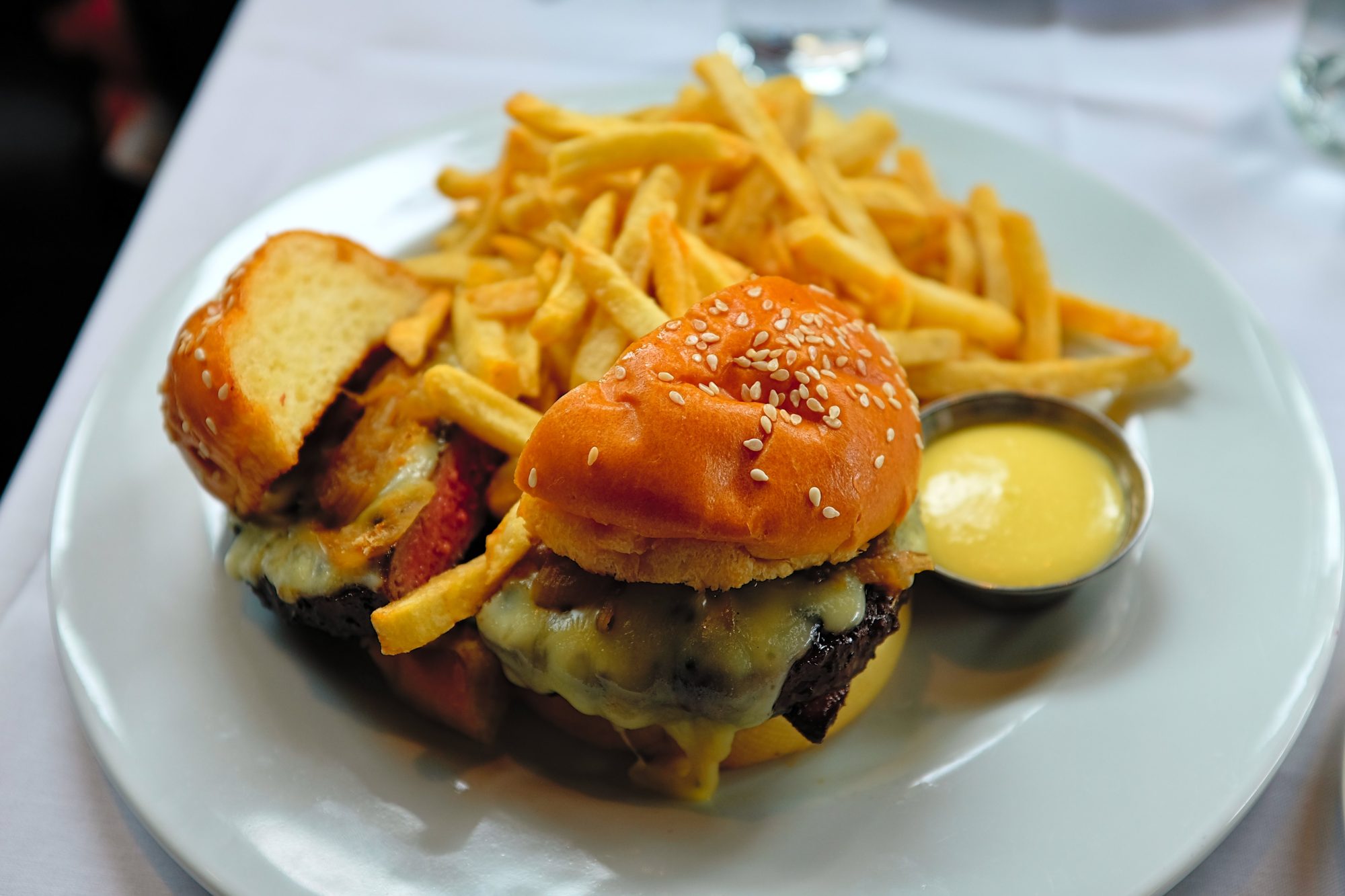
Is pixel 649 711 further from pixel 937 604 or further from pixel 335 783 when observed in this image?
pixel 937 604

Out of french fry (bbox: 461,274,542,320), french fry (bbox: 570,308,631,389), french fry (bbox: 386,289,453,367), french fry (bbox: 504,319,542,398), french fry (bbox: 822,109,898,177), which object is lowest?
french fry (bbox: 386,289,453,367)

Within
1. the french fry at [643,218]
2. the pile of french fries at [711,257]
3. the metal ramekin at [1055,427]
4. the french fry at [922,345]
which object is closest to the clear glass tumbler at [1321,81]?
the pile of french fries at [711,257]

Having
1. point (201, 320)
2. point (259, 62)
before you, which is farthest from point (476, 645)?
point (259, 62)

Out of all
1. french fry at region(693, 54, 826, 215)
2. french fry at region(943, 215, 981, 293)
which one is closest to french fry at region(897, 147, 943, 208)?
french fry at region(943, 215, 981, 293)

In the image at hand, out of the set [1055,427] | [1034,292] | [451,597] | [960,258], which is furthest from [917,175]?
[451,597]

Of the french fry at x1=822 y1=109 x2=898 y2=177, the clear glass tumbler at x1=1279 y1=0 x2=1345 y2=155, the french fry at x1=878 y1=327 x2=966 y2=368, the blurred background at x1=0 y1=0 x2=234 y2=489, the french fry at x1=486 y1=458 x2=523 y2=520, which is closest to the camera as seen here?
the french fry at x1=486 y1=458 x2=523 y2=520

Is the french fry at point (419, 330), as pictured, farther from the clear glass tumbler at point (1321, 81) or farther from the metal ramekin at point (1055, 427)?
the clear glass tumbler at point (1321, 81)

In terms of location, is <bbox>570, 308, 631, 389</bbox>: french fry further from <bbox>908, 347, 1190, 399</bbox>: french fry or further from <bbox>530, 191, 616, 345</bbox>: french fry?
<bbox>908, 347, 1190, 399</bbox>: french fry
